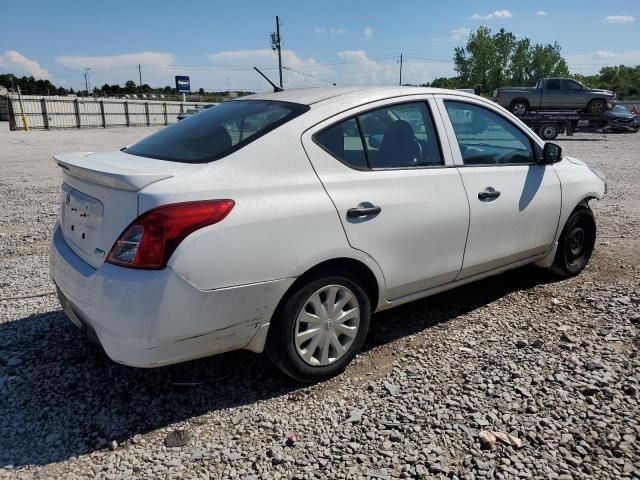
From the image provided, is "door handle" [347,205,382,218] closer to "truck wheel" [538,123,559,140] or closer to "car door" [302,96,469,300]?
"car door" [302,96,469,300]

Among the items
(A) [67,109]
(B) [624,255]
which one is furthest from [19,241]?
(A) [67,109]

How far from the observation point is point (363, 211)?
9.67 feet

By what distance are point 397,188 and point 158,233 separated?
1.46 metres

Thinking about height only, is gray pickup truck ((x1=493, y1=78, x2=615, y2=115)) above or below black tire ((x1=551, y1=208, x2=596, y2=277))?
above

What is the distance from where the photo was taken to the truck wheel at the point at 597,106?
24.6 m

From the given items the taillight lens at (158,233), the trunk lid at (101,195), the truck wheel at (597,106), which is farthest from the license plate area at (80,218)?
the truck wheel at (597,106)

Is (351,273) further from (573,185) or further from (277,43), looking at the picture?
(277,43)

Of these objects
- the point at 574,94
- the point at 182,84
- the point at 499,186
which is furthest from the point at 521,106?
the point at 182,84

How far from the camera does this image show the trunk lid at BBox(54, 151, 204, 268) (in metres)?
2.48

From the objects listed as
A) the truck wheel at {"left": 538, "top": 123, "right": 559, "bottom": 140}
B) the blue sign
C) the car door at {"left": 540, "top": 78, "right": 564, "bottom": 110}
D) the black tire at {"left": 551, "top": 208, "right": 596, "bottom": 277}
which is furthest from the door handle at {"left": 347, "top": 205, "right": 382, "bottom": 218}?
the blue sign

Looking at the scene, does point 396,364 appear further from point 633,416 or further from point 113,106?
point 113,106

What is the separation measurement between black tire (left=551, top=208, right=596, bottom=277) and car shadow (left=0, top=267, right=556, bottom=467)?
1.60m

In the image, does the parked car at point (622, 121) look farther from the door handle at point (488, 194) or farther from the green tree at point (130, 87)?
the green tree at point (130, 87)

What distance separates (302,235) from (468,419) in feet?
4.23
